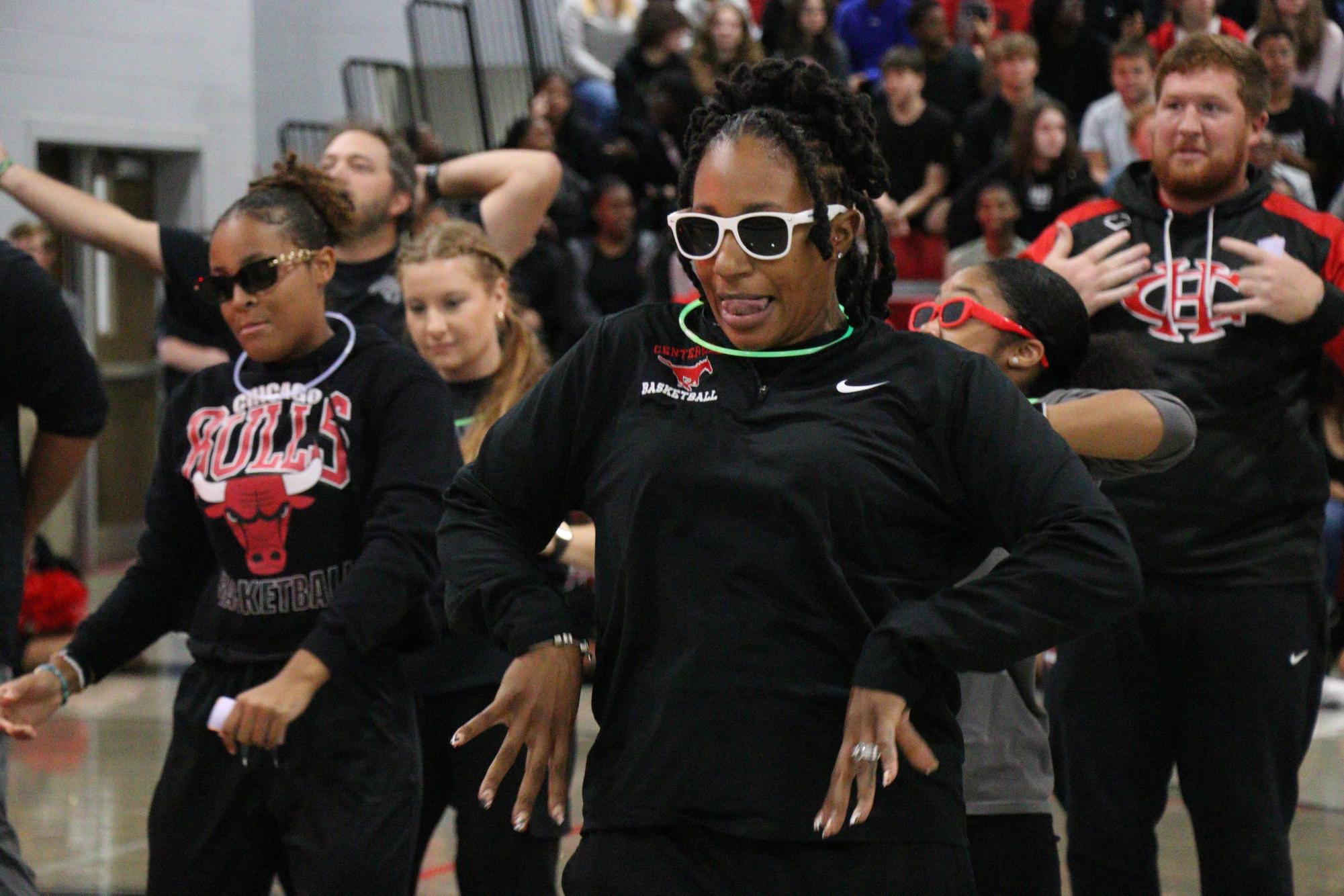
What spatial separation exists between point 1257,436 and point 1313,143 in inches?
230

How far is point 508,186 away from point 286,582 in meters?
1.97

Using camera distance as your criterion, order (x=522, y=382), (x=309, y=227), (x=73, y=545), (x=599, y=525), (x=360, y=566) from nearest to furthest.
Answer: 1. (x=599, y=525)
2. (x=360, y=566)
3. (x=309, y=227)
4. (x=522, y=382)
5. (x=73, y=545)

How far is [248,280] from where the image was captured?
10.5ft

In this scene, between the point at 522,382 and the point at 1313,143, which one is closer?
the point at 522,382

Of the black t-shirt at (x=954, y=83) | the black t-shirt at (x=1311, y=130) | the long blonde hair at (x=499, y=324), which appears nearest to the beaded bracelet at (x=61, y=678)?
the long blonde hair at (x=499, y=324)

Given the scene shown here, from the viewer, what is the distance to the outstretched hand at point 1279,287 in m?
3.44

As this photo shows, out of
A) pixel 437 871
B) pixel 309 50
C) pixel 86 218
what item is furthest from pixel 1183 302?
pixel 309 50

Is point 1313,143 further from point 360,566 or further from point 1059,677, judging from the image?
Result: point 360,566

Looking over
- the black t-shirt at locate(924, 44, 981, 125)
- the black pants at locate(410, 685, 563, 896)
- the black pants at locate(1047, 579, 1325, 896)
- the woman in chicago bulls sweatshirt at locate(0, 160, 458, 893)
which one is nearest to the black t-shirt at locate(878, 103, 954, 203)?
the black t-shirt at locate(924, 44, 981, 125)

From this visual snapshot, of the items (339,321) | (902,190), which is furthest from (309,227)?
(902,190)

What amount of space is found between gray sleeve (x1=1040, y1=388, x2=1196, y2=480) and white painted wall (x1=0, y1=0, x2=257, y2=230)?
300 inches

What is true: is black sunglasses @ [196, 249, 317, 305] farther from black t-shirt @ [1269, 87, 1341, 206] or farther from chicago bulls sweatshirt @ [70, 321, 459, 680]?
black t-shirt @ [1269, 87, 1341, 206]

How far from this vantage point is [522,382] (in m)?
4.03

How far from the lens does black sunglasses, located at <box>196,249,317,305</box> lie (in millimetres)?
3203
